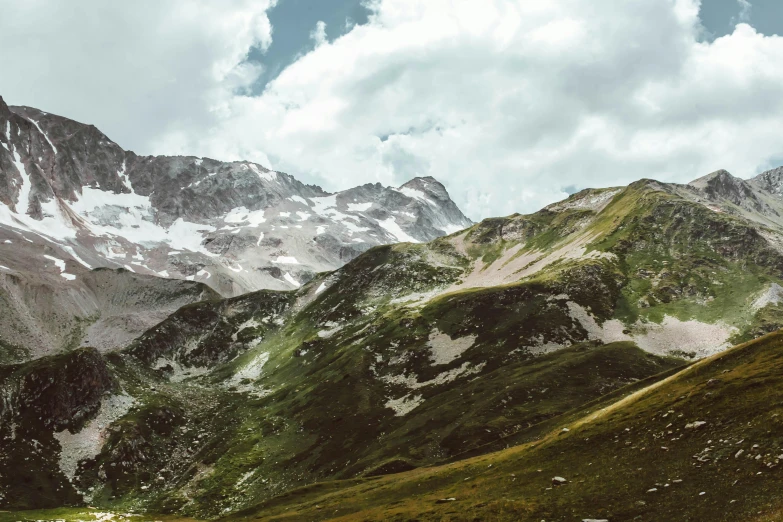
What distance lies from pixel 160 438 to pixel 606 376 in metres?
113

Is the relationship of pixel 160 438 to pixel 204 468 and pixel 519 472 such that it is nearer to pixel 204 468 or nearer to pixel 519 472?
pixel 204 468

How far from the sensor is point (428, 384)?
136 m

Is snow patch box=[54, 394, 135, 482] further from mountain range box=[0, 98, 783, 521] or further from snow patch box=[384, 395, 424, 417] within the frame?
snow patch box=[384, 395, 424, 417]

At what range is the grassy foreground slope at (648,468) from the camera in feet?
103

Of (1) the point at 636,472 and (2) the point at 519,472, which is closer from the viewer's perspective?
(1) the point at 636,472

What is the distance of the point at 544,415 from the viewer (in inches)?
3772

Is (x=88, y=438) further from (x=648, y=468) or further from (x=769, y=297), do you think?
(x=769, y=297)

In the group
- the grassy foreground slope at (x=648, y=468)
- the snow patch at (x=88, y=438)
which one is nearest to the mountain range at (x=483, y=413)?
the grassy foreground slope at (x=648, y=468)

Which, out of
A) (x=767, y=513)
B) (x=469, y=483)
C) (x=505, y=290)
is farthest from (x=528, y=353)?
(x=767, y=513)

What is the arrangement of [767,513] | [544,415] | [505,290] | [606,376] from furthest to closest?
[505,290], [606,376], [544,415], [767,513]

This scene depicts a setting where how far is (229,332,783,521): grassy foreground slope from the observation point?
1241 inches

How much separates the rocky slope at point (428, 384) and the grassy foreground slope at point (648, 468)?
21548 mm

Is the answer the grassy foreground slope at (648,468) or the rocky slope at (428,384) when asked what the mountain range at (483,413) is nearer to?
the grassy foreground slope at (648,468)

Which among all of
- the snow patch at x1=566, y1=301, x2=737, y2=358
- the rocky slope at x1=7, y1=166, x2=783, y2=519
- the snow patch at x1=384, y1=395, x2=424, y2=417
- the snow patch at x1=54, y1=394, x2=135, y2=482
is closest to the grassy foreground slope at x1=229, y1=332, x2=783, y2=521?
the rocky slope at x1=7, y1=166, x2=783, y2=519
